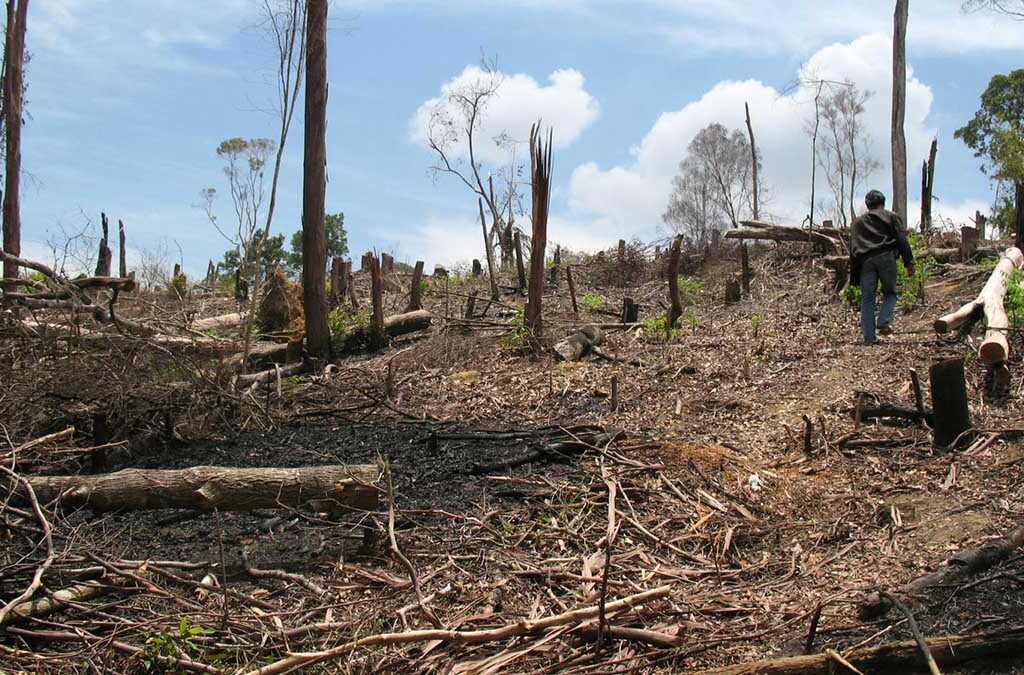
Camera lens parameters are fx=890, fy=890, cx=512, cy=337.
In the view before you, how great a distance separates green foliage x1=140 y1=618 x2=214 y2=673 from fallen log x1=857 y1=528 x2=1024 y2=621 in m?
2.91

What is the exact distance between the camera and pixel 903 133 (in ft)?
61.9

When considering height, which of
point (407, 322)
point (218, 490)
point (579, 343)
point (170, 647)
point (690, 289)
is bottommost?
point (170, 647)

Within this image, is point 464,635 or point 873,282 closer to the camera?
point 464,635

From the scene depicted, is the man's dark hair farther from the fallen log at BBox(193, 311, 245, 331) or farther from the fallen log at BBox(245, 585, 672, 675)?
the fallen log at BBox(193, 311, 245, 331)

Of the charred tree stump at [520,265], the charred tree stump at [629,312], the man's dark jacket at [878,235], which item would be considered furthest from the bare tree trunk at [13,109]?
the man's dark jacket at [878,235]

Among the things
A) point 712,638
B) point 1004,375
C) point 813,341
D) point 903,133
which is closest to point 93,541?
point 712,638

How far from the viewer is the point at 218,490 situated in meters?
5.22

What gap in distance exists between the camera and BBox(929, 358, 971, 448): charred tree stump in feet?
20.3

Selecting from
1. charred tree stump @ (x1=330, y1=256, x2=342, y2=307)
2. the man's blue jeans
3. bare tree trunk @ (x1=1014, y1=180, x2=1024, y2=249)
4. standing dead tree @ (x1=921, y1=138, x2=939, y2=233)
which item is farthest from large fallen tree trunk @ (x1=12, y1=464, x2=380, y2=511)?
standing dead tree @ (x1=921, y1=138, x2=939, y2=233)

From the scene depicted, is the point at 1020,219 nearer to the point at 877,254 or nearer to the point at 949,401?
the point at 877,254

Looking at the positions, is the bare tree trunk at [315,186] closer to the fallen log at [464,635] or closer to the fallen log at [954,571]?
the fallen log at [464,635]

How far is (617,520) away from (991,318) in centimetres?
442

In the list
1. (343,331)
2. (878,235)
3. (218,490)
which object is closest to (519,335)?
(343,331)

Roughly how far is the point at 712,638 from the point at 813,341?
635cm
